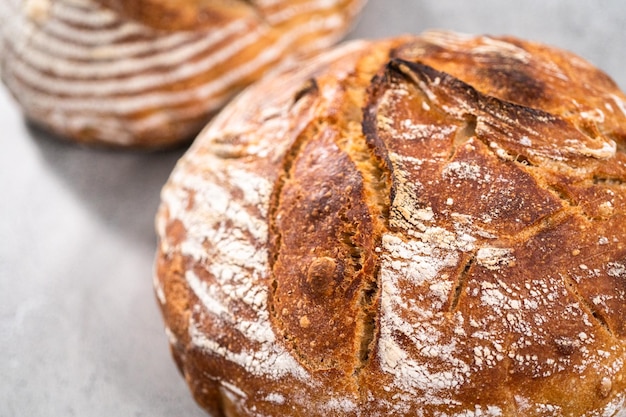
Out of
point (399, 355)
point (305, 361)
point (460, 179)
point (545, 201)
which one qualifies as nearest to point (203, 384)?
point (305, 361)

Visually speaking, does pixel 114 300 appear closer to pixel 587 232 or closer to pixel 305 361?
pixel 305 361

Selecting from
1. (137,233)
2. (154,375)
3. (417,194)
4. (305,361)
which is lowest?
(154,375)

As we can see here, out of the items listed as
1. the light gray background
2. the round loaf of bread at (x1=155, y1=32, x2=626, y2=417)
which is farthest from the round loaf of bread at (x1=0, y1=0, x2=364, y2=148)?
the round loaf of bread at (x1=155, y1=32, x2=626, y2=417)

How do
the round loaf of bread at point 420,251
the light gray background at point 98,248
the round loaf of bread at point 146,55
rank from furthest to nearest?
the round loaf of bread at point 146,55
the light gray background at point 98,248
the round loaf of bread at point 420,251

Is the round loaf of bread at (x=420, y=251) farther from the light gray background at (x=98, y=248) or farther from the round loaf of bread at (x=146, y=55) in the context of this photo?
the round loaf of bread at (x=146, y=55)

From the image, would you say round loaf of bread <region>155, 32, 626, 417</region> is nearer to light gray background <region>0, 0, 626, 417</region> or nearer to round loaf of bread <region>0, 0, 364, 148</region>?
light gray background <region>0, 0, 626, 417</region>

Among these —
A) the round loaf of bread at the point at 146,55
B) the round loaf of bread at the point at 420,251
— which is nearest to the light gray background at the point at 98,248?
the round loaf of bread at the point at 146,55

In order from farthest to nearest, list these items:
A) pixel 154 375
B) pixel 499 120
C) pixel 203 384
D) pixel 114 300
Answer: pixel 114 300, pixel 154 375, pixel 203 384, pixel 499 120

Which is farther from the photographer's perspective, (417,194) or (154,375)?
(154,375)
